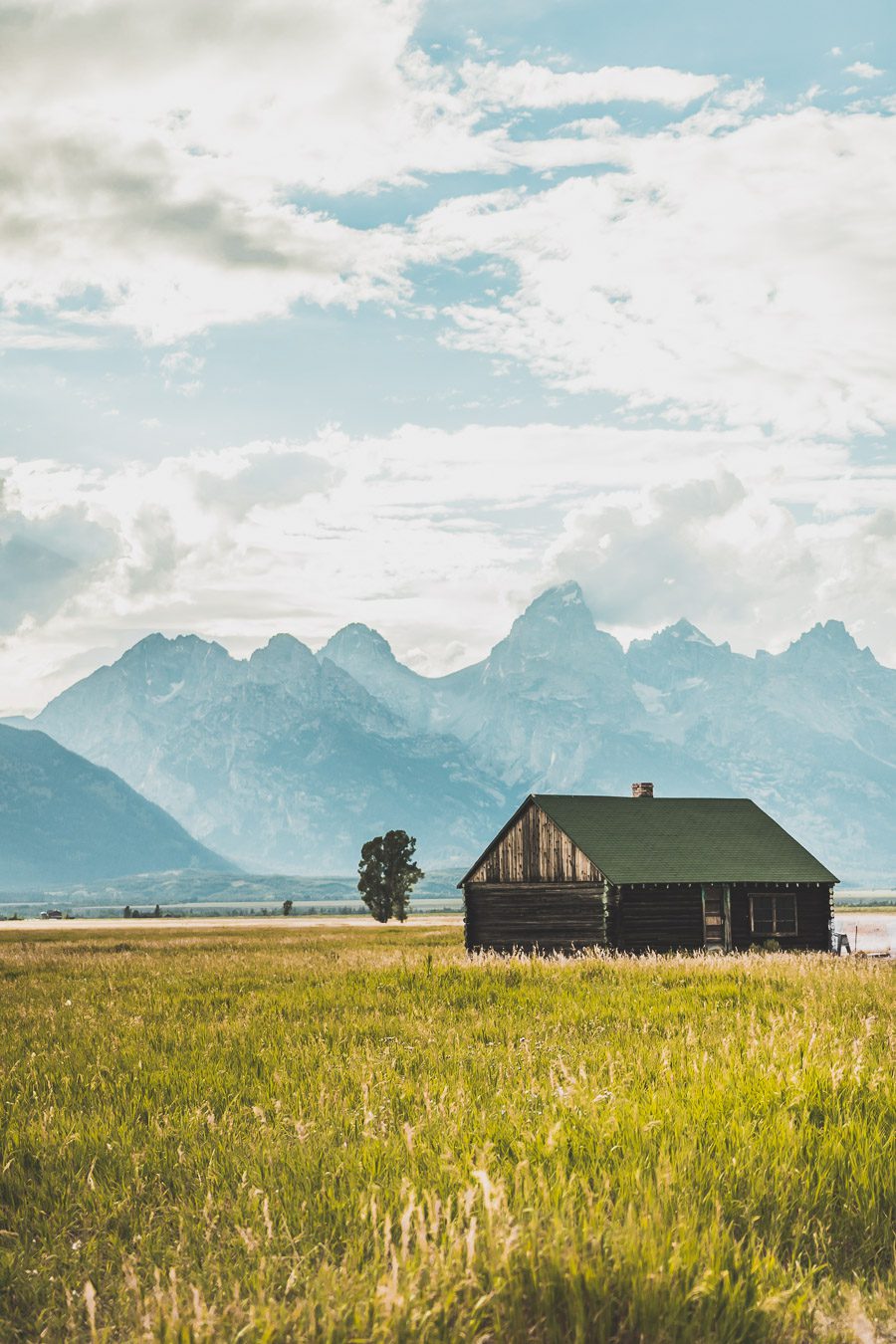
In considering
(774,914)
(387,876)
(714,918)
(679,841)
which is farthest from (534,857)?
(387,876)

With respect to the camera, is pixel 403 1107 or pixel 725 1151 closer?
pixel 725 1151

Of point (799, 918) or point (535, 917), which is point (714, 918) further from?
point (535, 917)

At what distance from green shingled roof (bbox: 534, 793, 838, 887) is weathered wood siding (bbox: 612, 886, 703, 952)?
71 centimetres

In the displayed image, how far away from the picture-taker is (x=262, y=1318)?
12.6 ft

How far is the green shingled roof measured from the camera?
3934cm

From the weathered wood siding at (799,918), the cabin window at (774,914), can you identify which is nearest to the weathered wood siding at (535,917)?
the weathered wood siding at (799,918)

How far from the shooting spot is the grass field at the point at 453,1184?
4148 millimetres

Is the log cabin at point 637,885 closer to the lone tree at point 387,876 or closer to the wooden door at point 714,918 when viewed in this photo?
the wooden door at point 714,918

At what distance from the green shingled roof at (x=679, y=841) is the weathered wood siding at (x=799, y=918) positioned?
2.31 feet

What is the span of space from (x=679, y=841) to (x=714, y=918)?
327 cm

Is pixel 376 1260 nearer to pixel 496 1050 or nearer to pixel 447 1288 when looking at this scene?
pixel 447 1288

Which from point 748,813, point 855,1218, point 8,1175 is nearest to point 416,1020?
point 8,1175

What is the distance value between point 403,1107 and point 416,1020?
16.1 ft

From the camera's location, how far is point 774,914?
133ft
